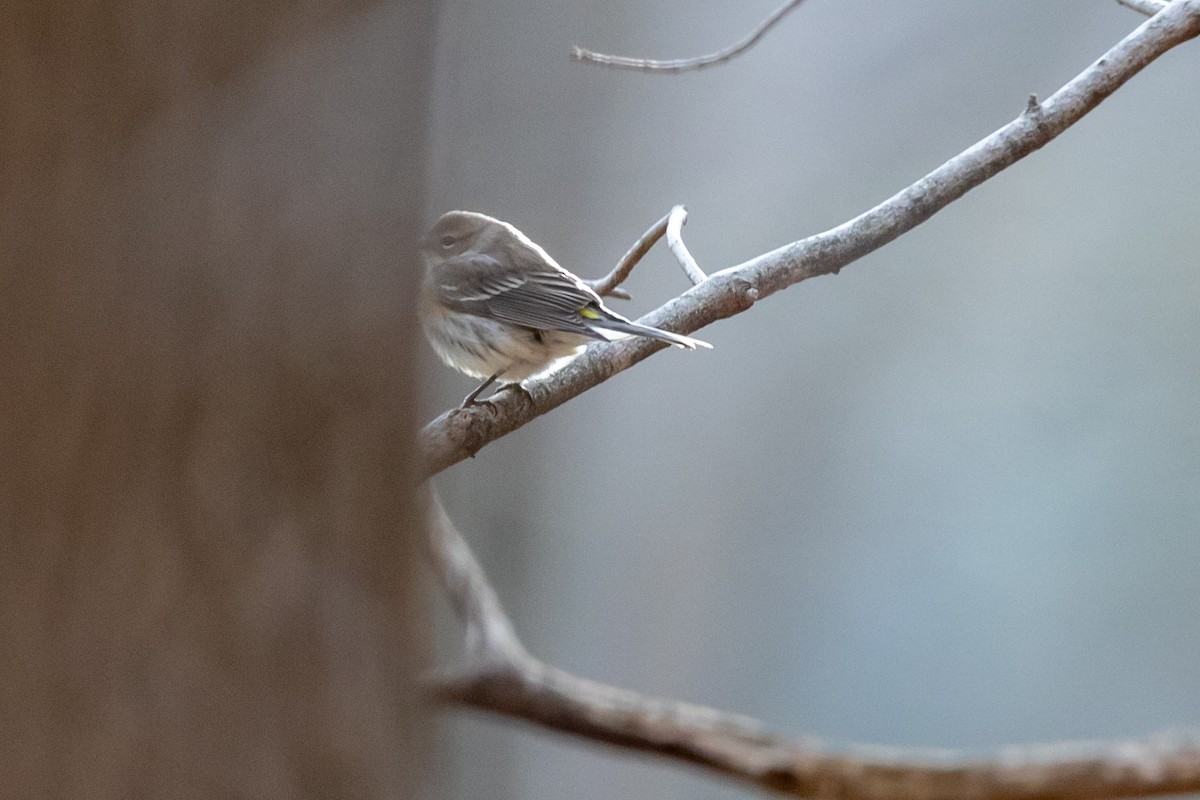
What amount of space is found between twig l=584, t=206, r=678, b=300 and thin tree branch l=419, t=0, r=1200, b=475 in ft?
0.78

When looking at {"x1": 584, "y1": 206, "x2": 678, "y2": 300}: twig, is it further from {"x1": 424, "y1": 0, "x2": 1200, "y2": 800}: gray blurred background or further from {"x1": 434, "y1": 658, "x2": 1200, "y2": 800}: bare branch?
{"x1": 424, "y1": 0, "x2": 1200, "y2": 800}: gray blurred background

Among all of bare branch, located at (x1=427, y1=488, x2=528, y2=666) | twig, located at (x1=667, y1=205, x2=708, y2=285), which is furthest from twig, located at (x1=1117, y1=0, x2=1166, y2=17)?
bare branch, located at (x1=427, y1=488, x2=528, y2=666)

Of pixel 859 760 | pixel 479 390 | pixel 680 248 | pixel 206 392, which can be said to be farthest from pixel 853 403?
pixel 206 392

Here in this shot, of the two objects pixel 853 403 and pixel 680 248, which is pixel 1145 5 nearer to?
pixel 680 248

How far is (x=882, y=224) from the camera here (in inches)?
58.3

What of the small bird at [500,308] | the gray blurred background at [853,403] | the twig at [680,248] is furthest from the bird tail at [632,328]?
the gray blurred background at [853,403]

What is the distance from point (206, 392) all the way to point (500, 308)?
3.89 ft

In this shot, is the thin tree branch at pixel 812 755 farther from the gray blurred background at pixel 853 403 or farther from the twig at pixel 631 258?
the gray blurred background at pixel 853 403

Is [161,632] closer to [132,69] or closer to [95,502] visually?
[95,502]

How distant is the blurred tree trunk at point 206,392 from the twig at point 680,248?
1.05 metres

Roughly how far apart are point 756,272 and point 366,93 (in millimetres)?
1025

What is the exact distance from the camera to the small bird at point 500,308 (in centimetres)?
157

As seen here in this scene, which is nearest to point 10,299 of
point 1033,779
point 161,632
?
point 161,632

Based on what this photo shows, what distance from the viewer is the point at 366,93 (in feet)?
1.62
